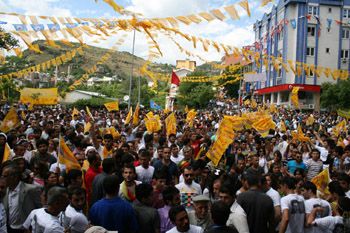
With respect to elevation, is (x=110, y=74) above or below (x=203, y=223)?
above

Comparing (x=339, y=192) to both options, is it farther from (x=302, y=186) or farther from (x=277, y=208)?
(x=277, y=208)

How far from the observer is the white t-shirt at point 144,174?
6.89 m

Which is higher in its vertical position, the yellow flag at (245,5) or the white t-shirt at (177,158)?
the yellow flag at (245,5)

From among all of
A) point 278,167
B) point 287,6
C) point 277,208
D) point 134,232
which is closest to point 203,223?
point 134,232

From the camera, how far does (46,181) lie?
5.62m

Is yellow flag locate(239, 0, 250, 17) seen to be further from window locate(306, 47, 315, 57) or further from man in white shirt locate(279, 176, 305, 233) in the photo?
window locate(306, 47, 315, 57)

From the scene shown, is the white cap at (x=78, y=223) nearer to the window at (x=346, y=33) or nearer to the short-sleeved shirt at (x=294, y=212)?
the short-sleeved shirt at (x=294, y=212)

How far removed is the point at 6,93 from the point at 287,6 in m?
29.3

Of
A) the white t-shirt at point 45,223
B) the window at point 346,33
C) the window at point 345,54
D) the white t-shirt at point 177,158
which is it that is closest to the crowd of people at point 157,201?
the white t-shirt at point 45,223

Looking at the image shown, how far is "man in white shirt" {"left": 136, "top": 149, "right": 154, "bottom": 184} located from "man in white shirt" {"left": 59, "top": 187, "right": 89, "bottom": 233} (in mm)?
2236

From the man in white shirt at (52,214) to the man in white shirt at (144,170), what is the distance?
273 cm

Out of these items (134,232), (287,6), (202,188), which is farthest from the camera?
(287,6)

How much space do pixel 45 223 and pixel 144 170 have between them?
2.97m

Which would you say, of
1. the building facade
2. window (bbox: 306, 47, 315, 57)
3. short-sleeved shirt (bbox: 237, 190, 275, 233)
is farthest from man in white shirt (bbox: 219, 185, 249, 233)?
window (bbox: 306, 47, 315, 57)
